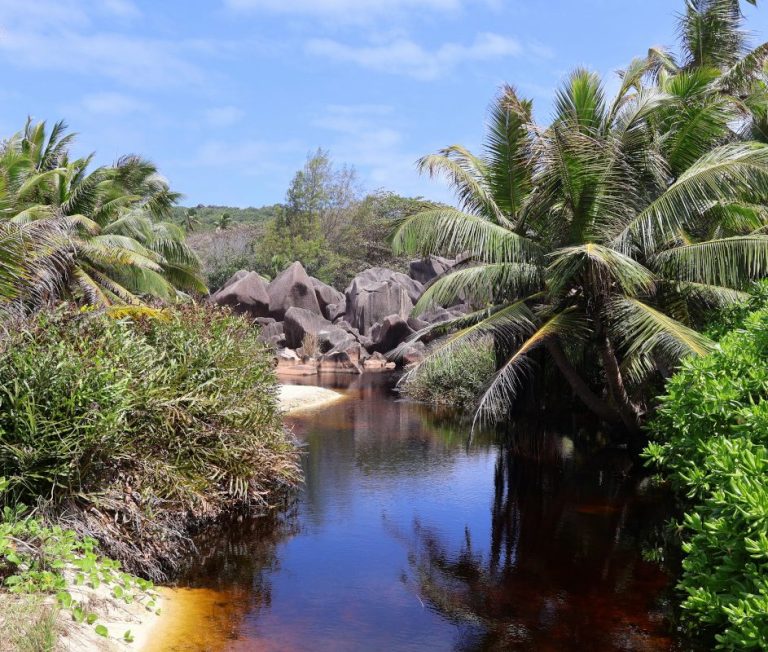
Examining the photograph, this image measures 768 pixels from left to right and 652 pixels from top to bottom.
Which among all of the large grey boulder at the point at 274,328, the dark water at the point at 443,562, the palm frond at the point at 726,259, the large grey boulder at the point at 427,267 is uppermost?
the large grey boulder at the point at 427,267

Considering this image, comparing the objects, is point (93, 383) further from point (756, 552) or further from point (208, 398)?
point (756, 552)

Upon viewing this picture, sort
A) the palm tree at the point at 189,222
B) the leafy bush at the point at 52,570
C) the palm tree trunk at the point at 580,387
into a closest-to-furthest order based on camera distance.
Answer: the leafy bush at the point at 52,570, the palm tree trunk at the point at 580,387, the palm tree at the point at 189,222

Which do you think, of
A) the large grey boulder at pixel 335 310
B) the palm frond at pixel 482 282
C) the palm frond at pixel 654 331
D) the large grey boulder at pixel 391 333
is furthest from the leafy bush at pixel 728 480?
the large grey boulder at pixel 335 310

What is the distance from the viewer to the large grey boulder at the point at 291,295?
35.8 metres

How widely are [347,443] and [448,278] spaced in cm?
491

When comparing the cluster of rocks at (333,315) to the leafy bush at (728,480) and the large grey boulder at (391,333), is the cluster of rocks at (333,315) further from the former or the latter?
the leafy bush at (728,480)

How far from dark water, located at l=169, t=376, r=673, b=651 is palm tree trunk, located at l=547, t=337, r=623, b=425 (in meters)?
0.88

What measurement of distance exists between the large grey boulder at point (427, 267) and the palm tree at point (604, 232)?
24.9 m

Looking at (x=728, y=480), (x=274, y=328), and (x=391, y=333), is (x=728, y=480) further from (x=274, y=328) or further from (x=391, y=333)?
(x=274, y=328)

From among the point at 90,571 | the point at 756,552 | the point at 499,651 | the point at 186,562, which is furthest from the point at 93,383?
the point at 756,552

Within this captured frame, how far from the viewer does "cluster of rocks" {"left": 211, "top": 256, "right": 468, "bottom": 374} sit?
32031mm

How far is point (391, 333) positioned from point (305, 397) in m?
11.8

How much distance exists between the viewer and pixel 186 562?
8.30m

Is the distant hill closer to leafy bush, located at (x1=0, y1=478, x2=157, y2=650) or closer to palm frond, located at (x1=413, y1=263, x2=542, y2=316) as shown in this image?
palm frond, located at (x1=413, y1=263, x2=542, y2=316)
